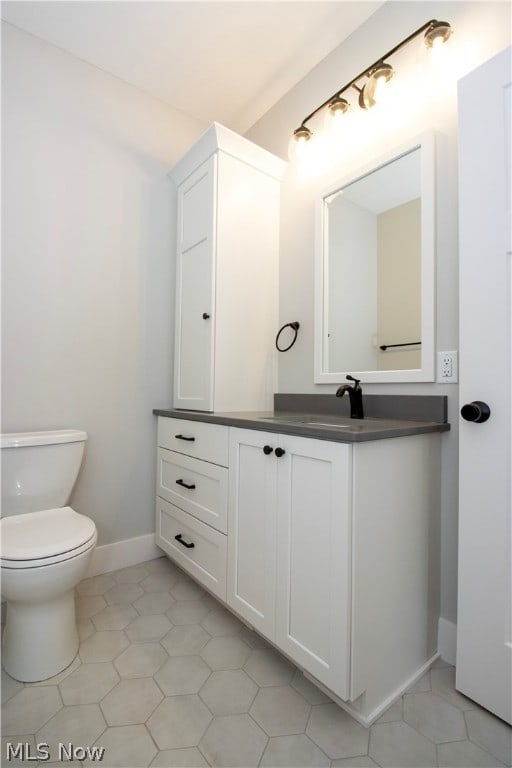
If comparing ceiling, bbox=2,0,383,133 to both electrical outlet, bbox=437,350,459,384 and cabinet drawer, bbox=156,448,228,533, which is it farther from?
A: cabinet drawer, bbox=156,448,228,533

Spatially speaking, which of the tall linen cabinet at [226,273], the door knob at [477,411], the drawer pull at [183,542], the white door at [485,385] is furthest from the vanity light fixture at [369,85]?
the drawer pull at [183,542]

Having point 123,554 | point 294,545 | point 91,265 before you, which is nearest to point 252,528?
point 294,545

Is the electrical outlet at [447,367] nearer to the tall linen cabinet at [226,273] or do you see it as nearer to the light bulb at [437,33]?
the tall linen cabinet at [226,273]

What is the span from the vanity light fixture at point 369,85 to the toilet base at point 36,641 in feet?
7.19

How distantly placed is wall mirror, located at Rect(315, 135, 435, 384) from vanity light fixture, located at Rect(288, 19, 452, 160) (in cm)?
26

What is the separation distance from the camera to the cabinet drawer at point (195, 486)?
4.70 feet

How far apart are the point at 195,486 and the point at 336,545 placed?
0.80 meters

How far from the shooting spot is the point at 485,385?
1078 mm

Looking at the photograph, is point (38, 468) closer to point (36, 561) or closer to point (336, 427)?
point (36, 561)

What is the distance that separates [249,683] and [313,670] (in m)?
0.25

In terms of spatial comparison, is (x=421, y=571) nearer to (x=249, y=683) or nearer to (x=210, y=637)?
(x=249, y=683)

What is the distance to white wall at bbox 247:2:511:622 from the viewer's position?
1.27 meters

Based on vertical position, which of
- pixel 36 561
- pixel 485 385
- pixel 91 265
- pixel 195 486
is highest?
pixel 91 265

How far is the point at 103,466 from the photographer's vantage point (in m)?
1.90
